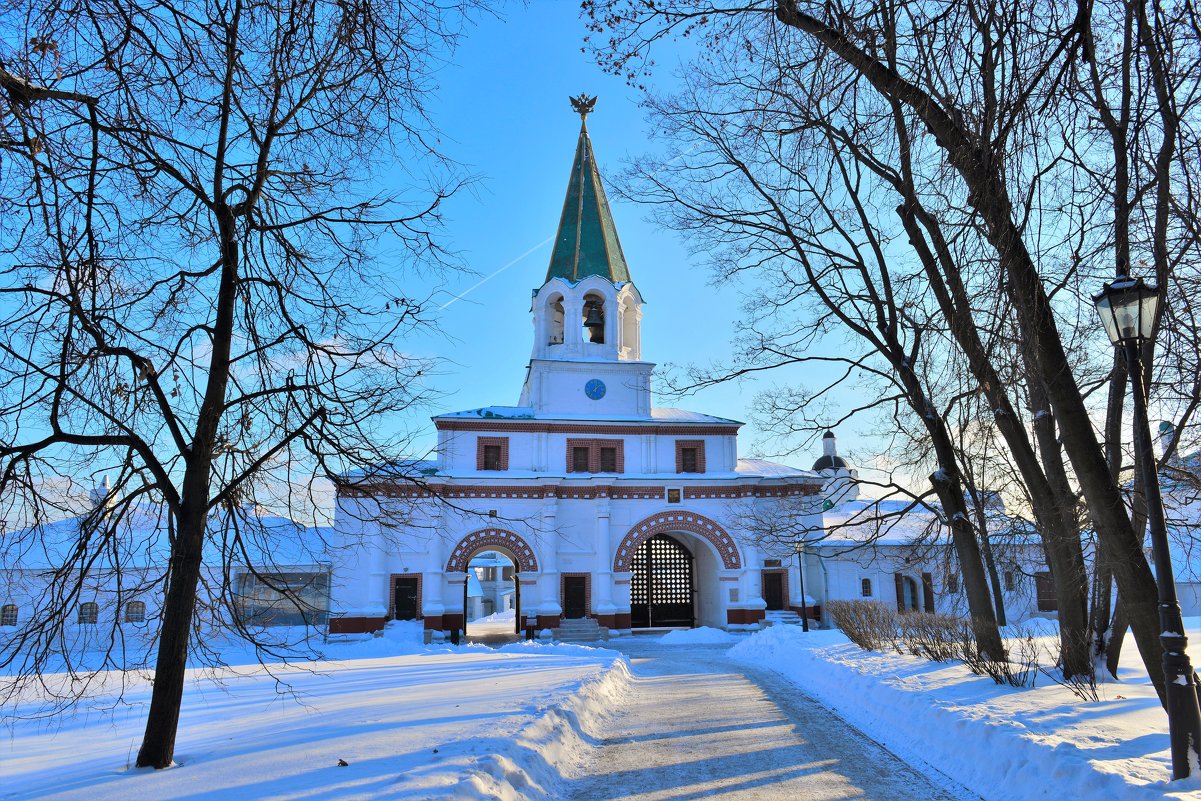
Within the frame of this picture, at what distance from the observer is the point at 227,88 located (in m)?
6.29

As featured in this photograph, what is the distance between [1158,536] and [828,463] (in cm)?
4659

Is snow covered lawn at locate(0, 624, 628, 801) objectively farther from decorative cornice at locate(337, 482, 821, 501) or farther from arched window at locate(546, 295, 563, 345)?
arched window at locate(546, 295, 563, 345)

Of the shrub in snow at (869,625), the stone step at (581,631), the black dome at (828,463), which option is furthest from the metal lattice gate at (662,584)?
the black dome at (828,463)

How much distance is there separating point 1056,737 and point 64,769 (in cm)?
843

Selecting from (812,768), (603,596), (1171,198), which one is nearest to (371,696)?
(812,768)

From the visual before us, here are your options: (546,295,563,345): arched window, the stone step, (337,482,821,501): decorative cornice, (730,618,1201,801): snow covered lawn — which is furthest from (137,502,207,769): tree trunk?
(546,295,563,345): arched window

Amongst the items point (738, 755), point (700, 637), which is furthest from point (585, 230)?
point (738, 755)

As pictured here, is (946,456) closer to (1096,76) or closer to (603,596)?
(1096,76)

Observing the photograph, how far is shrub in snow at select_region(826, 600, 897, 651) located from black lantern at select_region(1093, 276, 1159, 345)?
10.6 meters

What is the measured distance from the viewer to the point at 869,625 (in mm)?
17844

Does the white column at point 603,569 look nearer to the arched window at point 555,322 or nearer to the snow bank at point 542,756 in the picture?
the arched window at point 555,322

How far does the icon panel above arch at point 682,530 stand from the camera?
3161 centimetres

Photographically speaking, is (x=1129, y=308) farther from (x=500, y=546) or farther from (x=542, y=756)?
(x=500, y=546)

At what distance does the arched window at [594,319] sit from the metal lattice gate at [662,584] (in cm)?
863
